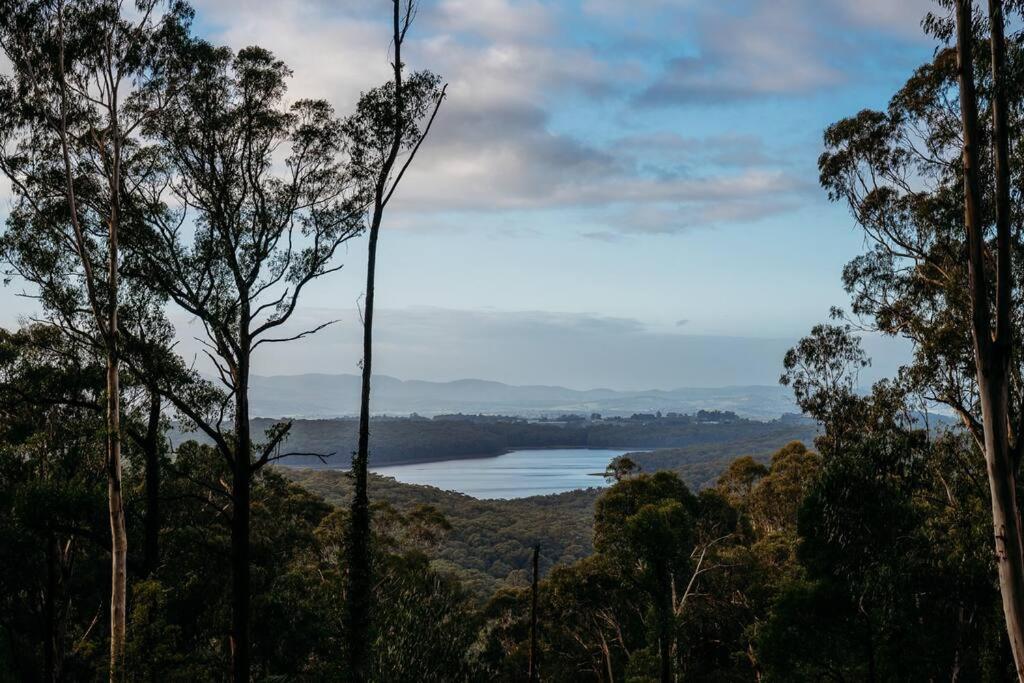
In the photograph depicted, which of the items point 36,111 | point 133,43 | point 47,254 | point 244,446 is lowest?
point 244,446

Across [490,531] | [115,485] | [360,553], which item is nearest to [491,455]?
[490,531]

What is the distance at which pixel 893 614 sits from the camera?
14.2 metres

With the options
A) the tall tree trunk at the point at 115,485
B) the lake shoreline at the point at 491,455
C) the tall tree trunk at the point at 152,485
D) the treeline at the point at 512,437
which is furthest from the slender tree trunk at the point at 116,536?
the lake shoreline at the point at 491,455

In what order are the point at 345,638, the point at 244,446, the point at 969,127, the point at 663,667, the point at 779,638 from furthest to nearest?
the point at 663,667, the point at 779,638, the point at 345,638, the point at 244,446, the point at 969,127

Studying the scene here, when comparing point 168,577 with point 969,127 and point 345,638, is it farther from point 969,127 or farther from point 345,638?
point 969,127

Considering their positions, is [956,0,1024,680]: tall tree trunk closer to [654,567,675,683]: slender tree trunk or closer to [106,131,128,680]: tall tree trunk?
[106,131,128,680]: tall tree trunk

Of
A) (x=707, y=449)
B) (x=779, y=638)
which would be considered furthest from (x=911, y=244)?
(x=707, y=449)

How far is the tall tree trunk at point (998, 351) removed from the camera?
729 centimetres

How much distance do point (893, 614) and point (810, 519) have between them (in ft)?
7.73

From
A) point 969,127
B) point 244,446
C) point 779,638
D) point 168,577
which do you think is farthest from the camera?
point 168,577

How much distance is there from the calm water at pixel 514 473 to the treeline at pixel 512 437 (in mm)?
2612

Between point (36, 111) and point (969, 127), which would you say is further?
point (36, 111)

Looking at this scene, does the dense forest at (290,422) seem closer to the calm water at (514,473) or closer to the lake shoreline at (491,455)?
the calm water at (514,473)

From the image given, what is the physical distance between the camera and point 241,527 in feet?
38.1
